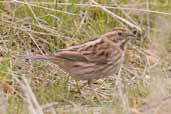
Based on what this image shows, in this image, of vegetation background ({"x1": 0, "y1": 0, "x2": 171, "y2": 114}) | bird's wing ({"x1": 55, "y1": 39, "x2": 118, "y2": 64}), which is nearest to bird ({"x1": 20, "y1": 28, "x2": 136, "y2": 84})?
bird's wing ({"x1": 55, "y1": 39, "x2": 118, "y2": 64})

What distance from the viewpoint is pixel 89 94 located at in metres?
6.91

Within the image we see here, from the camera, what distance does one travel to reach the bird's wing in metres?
6.61

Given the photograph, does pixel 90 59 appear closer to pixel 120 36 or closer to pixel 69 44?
pixel 120 36

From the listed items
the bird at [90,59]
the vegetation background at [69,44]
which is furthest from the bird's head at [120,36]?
the vegetation background at [69,44]

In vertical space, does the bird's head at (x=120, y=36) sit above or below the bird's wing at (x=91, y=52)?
above

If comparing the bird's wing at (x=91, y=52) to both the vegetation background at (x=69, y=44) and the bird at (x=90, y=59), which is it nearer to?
the bird at (x=90, y=59)

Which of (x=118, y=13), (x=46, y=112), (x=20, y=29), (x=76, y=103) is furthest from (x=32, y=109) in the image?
(x=118, y=13)

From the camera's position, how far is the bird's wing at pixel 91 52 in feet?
21.7

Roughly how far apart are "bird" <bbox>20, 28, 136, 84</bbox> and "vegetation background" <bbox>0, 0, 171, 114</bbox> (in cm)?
18

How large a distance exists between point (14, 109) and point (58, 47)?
2.14 m

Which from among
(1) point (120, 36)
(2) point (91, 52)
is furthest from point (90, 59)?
(1) point (120, 36)

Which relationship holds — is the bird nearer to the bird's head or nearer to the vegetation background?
the bird's head

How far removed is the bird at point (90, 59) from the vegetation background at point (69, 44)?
185 millimetres

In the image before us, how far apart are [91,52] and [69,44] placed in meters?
1.25
